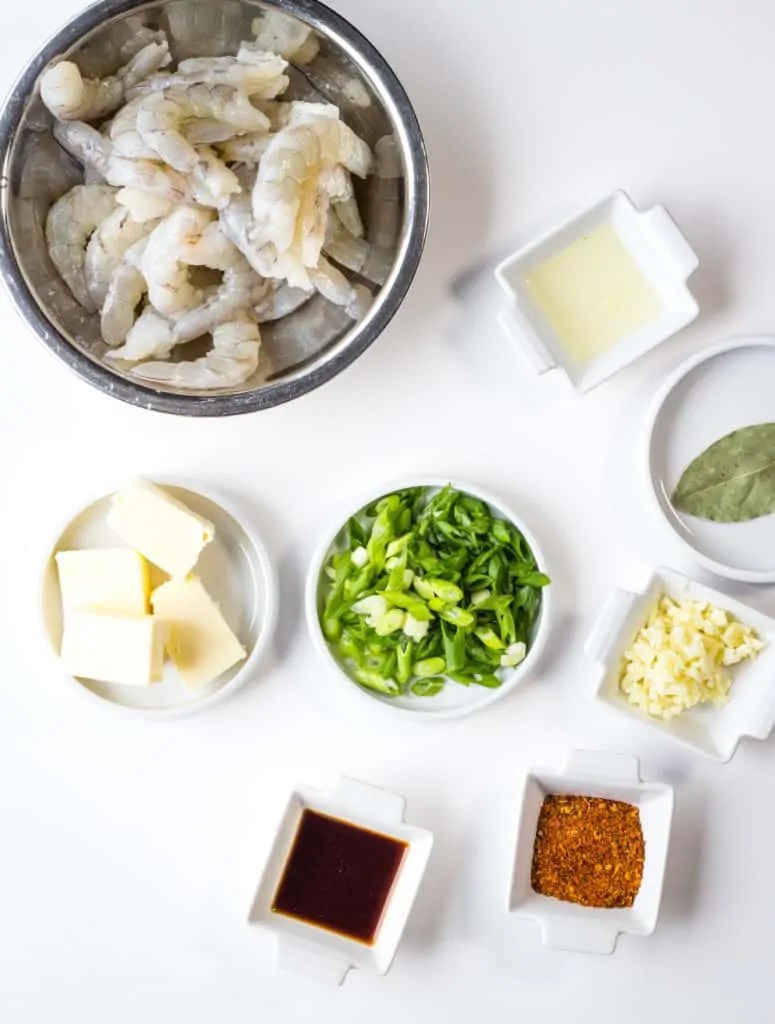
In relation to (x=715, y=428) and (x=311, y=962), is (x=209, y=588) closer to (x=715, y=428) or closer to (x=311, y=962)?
(x=311, y=962)

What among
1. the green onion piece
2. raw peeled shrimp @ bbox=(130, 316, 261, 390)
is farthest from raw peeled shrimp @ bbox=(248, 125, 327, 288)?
the green onion piece

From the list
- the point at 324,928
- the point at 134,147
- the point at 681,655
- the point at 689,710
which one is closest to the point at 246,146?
the point at 134,147

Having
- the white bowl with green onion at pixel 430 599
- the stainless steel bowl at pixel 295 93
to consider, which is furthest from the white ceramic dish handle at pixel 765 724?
the stainless steel bowl at pixel 295 93

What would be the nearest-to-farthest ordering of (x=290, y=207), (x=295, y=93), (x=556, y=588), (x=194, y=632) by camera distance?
1. (x=290, y=207)
2. (x=295, y=93)
3. (x=194, y=632)
4. (x=556, y=588)

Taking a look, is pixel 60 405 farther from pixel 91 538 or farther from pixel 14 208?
pixel 14 208

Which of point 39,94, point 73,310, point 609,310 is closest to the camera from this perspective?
point 39,94

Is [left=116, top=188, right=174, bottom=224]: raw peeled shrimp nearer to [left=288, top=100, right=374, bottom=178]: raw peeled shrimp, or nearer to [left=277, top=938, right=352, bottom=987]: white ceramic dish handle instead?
[left=288, top=100, right=374, bottom=178]: raw peeled shrimp

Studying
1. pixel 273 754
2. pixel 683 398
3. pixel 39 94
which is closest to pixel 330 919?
pixel 273 754
